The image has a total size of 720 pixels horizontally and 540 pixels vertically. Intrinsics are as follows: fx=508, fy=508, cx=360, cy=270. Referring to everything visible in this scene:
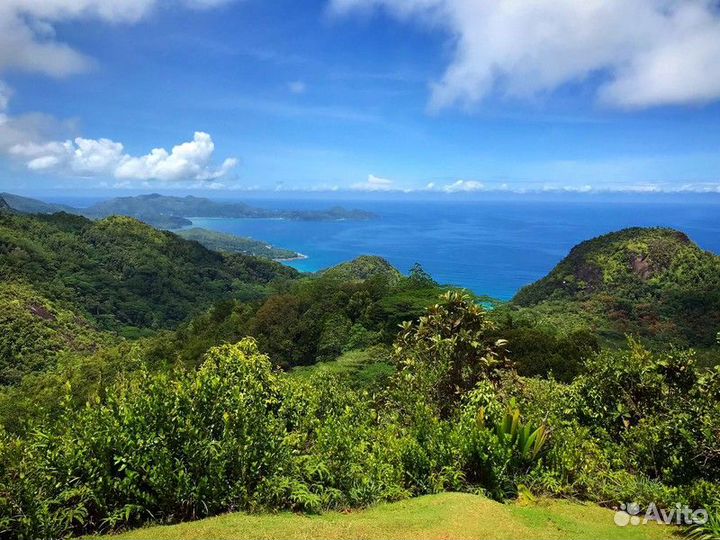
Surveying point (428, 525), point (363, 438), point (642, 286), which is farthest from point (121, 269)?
point (428, 525)

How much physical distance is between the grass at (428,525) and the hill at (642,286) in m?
50.1

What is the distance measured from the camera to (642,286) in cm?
7050

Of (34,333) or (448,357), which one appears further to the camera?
(34,333)

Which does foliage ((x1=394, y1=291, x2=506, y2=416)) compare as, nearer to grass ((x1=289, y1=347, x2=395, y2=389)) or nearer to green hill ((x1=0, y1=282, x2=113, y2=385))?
grass ((x1=289, y1=347, x2=395, y2=389))

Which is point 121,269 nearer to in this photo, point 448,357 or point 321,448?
point 448,357

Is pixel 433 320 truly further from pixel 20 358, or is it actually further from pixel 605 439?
pixel 20 358

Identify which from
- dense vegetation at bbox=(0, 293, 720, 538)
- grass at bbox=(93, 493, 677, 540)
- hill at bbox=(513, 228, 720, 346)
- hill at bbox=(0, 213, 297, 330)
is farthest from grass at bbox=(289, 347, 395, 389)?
hill at bbox=(0, 213, 297, 330)

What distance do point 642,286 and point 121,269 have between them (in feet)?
285

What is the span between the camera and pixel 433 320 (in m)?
15.3

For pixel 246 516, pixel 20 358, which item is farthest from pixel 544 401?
pixel 20 358

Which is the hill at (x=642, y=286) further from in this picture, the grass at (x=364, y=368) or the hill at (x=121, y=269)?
the hill at (x=121, y=269)

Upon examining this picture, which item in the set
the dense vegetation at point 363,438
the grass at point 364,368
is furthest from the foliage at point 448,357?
the grass at point 364,368

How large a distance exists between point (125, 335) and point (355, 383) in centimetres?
5674

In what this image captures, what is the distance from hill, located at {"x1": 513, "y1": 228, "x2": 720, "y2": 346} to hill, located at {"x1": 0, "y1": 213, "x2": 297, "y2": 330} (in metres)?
54.6
